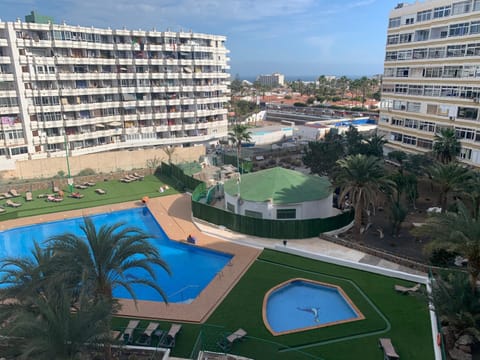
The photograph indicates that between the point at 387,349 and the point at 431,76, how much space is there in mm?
39513

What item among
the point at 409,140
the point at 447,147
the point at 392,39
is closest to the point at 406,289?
the point at 447,147

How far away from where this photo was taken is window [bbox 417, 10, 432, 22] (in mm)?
45072

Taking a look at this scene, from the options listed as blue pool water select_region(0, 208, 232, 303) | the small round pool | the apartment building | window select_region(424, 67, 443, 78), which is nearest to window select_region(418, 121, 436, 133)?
the apartment building

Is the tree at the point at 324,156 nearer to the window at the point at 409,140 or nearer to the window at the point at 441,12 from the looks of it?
the window at the point at 409,140

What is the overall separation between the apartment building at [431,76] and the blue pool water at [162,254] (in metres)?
32.0

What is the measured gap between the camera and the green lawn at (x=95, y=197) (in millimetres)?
39031

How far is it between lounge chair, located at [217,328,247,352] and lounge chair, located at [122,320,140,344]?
168 inches

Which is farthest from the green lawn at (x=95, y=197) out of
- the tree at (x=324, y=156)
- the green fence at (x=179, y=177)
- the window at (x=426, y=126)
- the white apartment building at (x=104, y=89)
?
the window at (x=426, y=126)

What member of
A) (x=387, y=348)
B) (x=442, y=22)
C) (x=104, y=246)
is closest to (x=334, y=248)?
(x=387, y=348)

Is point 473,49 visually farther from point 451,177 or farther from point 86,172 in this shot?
point 86,172

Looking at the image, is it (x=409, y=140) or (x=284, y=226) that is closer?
(x=284, y=226)

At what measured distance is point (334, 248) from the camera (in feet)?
89.9

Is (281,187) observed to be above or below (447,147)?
below

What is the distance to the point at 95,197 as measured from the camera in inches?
1698
